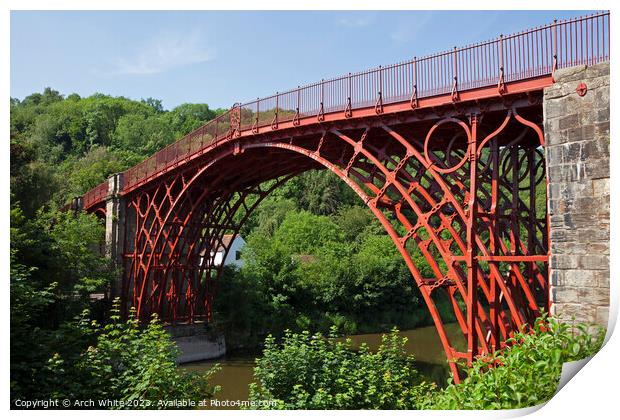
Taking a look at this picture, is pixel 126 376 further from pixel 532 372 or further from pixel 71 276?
pixel 71 276

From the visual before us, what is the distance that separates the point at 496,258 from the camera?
31.5 feet

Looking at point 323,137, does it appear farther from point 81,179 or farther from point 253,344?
point 81,179

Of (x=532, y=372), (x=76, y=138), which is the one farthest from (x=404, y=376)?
(x=76, y=138)

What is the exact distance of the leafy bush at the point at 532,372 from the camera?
6.42 m

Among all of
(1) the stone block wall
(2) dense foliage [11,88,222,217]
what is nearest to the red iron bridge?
(1) the stone block wall

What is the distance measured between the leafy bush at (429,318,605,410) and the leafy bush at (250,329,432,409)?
2896 millimetres

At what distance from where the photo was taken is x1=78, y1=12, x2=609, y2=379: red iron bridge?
10.1 meters

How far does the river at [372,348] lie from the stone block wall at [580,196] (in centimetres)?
1112

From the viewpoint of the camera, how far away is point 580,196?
727 cm

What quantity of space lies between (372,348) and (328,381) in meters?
19.6

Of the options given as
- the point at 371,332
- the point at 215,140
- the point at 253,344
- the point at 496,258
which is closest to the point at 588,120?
the point at 496,258

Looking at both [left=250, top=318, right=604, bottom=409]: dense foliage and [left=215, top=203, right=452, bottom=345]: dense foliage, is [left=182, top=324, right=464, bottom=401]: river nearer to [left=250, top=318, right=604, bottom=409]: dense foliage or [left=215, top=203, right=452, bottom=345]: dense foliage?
[left=215, top=203, right=452, bottom=345]: dense foliage

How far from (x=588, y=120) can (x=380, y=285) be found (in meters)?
30.0
